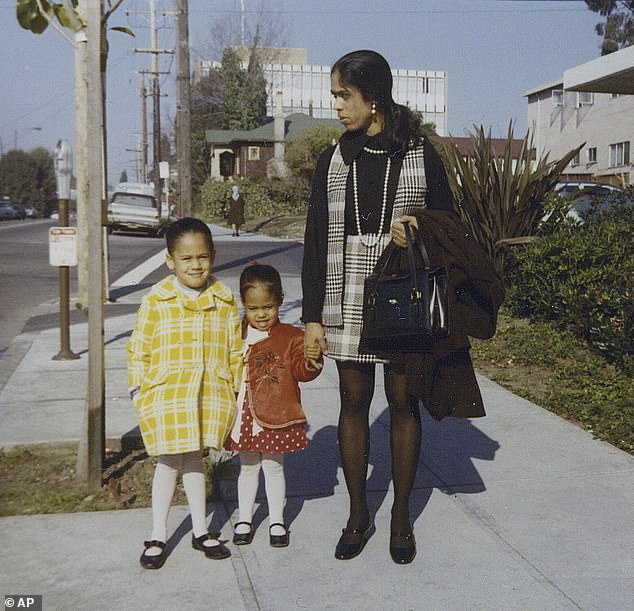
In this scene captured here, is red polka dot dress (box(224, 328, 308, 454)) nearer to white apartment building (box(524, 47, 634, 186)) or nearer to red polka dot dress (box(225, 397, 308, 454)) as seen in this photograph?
red polka dot dress (box(225, 397, 308, 454))

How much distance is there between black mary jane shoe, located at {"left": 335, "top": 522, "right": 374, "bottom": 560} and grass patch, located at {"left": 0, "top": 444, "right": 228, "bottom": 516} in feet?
3.18

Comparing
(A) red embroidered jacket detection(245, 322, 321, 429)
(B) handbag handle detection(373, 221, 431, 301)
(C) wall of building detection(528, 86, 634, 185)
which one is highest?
(C) wall of building detection(528, 86, 634, 185)

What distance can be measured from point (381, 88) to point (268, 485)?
169 centimetres

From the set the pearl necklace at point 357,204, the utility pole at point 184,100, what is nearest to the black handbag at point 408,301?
the pearl necklace at point 357,204

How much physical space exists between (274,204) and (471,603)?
41574 millimetres

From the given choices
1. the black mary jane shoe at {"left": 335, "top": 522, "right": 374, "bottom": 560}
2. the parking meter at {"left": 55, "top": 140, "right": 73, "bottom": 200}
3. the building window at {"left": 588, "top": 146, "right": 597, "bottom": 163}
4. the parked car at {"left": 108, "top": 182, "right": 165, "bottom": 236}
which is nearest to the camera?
the black mary jane shoe at {"left": 335, "top": 522, "right": 374, "bottom": 560}

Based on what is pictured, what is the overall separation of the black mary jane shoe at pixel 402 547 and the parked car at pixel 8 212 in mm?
69332

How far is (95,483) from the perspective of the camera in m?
4.56

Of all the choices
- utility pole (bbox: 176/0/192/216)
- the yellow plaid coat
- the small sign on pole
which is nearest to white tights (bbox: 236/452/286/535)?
the yellow plaid coat

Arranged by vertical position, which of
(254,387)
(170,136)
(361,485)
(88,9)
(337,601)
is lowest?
(337,601)

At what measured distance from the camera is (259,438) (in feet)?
12.5

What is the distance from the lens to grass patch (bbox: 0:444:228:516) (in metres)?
4.38

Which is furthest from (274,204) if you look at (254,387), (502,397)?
(254,387)

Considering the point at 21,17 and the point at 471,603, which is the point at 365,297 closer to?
the point at 471,603
